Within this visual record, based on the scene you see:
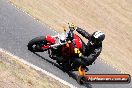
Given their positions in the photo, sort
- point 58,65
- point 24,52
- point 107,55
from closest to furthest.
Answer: point 24,52
point 58,65
point 107,55

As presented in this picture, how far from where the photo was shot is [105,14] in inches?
1158

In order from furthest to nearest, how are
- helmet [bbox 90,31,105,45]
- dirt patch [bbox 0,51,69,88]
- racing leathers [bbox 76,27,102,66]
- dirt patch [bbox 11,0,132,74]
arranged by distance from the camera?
1. dirt patch [bbox 11,0,132,74]
2. racing leathers [bbox 76,27,102,66]
3. helmet [bbox 90,31,105,45]
4. dirt patch [bbox 0,51,69,88]

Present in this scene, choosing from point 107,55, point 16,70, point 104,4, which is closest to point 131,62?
point 107,55

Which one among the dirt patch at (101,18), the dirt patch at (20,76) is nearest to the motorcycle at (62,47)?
the dirt patch at (20,76)

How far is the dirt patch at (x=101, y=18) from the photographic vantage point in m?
22.0

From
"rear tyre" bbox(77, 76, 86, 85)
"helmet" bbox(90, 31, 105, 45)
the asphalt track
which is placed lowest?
the asphalt track

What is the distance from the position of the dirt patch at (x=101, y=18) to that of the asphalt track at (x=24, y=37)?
66.5 inches

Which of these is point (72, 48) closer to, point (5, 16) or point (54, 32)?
point (5, 16)

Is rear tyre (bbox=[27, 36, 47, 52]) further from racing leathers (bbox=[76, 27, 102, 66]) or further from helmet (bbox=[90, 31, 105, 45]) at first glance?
helmet (bbox=[90, 31, 105, 45])

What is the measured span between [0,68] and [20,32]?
5.39 metres

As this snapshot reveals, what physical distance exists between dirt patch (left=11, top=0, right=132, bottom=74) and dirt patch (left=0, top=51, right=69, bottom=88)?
8.89 m

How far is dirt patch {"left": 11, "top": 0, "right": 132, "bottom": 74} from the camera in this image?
2200cm

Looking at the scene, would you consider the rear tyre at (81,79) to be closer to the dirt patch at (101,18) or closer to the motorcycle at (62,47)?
the motorcycle at (62,47)

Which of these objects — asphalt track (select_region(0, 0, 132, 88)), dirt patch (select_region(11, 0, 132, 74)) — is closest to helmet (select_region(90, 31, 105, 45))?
asphalt track (select_region(0, 0, 132, 88))
